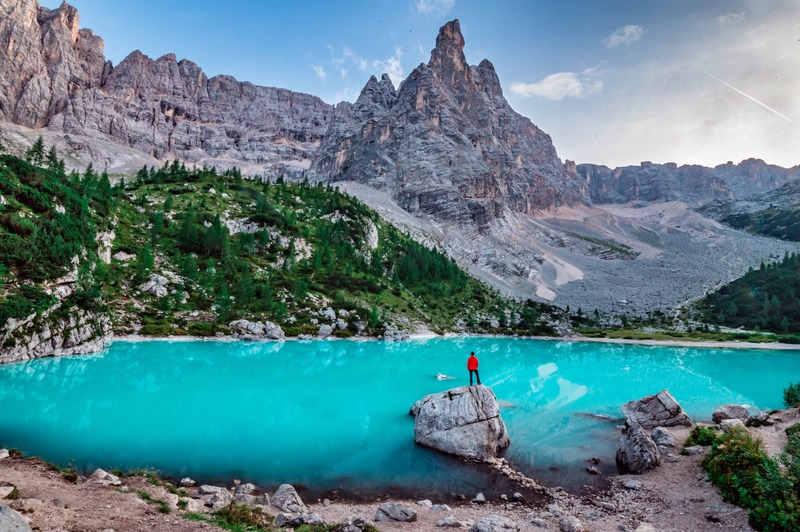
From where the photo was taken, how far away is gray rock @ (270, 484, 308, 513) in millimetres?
14914

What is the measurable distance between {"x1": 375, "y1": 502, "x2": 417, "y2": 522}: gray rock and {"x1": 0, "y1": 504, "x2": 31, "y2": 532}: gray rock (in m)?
10.2

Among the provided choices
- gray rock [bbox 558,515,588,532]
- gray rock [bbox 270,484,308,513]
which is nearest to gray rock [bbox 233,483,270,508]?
gray rock [bbox 270,484,308,513]

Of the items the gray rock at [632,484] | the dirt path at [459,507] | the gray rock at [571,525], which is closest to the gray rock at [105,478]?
the dirt path at [459,507]

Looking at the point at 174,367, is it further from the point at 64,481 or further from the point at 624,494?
the point at 624,494

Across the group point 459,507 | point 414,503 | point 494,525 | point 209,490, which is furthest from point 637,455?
point 209,490

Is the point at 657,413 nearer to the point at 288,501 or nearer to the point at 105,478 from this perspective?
the point at 288,501

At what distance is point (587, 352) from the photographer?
77.4 meters

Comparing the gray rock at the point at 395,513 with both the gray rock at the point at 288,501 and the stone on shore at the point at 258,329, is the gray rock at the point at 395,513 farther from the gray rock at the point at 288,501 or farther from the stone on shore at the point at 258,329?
the stone on shore at the point at 258,329

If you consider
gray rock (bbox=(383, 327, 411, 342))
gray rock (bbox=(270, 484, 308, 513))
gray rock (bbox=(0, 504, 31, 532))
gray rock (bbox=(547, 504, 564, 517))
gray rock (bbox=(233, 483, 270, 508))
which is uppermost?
gray rock (bbox=(0, 504, 31, 532))

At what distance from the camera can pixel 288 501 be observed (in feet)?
50.1

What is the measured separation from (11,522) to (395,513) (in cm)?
1094

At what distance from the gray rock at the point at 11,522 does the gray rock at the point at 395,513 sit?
10217 mm

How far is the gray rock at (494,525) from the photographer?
13641mm

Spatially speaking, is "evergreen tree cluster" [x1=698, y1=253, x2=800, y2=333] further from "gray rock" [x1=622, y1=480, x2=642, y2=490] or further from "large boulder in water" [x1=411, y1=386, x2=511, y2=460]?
"large boulder in water" [x1=411, y1=386, x2=511, y2=460]
